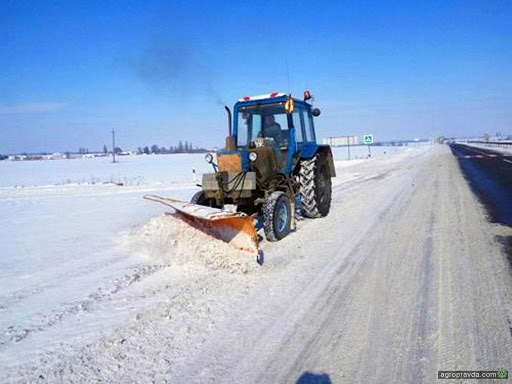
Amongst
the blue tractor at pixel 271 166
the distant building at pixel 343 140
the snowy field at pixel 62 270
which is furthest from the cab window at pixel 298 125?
the distant building at pixel 343 140

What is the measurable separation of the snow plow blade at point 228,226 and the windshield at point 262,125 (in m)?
2.27

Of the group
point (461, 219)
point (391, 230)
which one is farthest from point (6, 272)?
Result: point (461, 219)

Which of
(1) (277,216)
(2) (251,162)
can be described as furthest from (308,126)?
(1) (277,216)

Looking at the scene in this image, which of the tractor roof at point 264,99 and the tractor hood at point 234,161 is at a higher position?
the tractor roof at point 264,99

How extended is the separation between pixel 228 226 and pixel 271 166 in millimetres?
2042

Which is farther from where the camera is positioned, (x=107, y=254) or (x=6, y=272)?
(x=107, y=254)

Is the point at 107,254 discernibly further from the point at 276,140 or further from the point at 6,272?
the point at 276,140

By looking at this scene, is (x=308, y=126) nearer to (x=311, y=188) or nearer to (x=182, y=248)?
(x=311, y=188)

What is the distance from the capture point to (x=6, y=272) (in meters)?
4.75

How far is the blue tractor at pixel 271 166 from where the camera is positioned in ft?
20.4

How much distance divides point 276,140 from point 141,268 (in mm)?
3630

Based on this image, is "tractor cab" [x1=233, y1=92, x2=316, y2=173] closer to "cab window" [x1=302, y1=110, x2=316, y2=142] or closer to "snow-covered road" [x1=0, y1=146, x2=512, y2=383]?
"cab window" [x1=302, y1=110, x2=316, y2=142]

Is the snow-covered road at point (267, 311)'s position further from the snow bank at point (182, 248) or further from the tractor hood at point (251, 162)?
the tractor hood at point (251, 162)

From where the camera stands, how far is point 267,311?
3465mm
